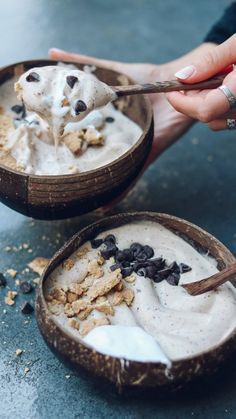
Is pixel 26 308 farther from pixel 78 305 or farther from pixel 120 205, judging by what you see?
pixel 120 205

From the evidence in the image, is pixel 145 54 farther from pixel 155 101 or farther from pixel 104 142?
pixel 104 142

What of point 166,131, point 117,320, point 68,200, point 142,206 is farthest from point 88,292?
point 166,131

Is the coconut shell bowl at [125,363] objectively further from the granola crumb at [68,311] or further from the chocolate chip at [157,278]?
the chocolate chip at [157,278]

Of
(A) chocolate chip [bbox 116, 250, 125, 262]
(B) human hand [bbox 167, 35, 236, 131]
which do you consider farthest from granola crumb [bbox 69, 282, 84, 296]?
(B) human hand [bbox 167, 35, 236, 131]

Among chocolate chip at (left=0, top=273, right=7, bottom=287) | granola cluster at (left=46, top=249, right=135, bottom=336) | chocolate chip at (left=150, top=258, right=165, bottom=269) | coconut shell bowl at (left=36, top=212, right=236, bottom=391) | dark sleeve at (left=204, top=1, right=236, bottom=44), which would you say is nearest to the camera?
coconut shell bowl at (left=36, top=212, right=236, bottom=391)

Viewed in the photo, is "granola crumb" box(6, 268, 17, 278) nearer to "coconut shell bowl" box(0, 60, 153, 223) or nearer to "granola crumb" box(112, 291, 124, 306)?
"coconut shell bowl" box(0, 60, 153, 223)

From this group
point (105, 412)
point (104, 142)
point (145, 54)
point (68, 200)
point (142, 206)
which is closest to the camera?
point (105, 412)
